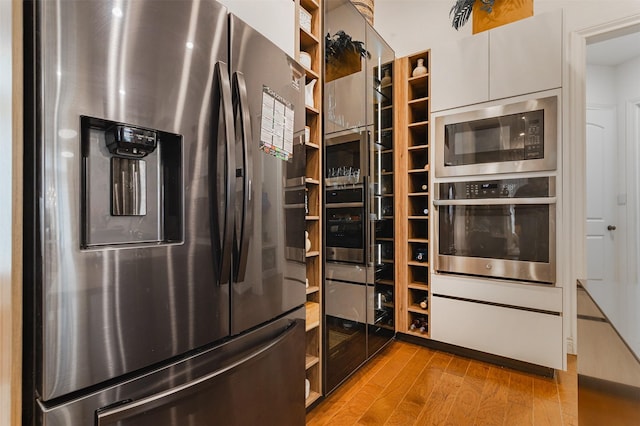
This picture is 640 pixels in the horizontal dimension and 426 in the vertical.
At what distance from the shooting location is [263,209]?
1.14 m

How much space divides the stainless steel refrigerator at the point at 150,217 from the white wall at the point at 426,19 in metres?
2.39

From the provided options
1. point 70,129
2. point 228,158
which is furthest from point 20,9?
point 228,158

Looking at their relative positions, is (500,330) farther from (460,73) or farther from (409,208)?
(460,73)

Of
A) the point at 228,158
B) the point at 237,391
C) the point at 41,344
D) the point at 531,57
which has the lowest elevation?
the point at 237,391

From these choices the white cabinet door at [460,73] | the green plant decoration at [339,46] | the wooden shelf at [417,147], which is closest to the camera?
the green plant decoration at [339,46]

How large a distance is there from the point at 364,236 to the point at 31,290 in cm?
175

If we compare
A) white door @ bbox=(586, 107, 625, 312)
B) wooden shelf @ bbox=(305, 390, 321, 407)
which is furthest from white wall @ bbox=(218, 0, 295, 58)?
white door @ bbox=(586, 107, 625, 312)

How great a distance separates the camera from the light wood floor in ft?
5.70

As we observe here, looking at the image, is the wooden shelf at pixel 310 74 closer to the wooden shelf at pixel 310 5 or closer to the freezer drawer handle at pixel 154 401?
the wooden shelf at pixel 310 5

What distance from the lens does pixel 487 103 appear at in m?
2.35

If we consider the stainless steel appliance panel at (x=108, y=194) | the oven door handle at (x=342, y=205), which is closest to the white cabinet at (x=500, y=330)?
the oven door handle at (x=342, y=205)

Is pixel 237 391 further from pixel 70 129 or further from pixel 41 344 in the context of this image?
pixel 70 129

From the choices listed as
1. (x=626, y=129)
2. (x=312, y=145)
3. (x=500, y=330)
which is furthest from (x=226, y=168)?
(x=626, y=129)

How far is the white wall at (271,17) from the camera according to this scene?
1.23m
